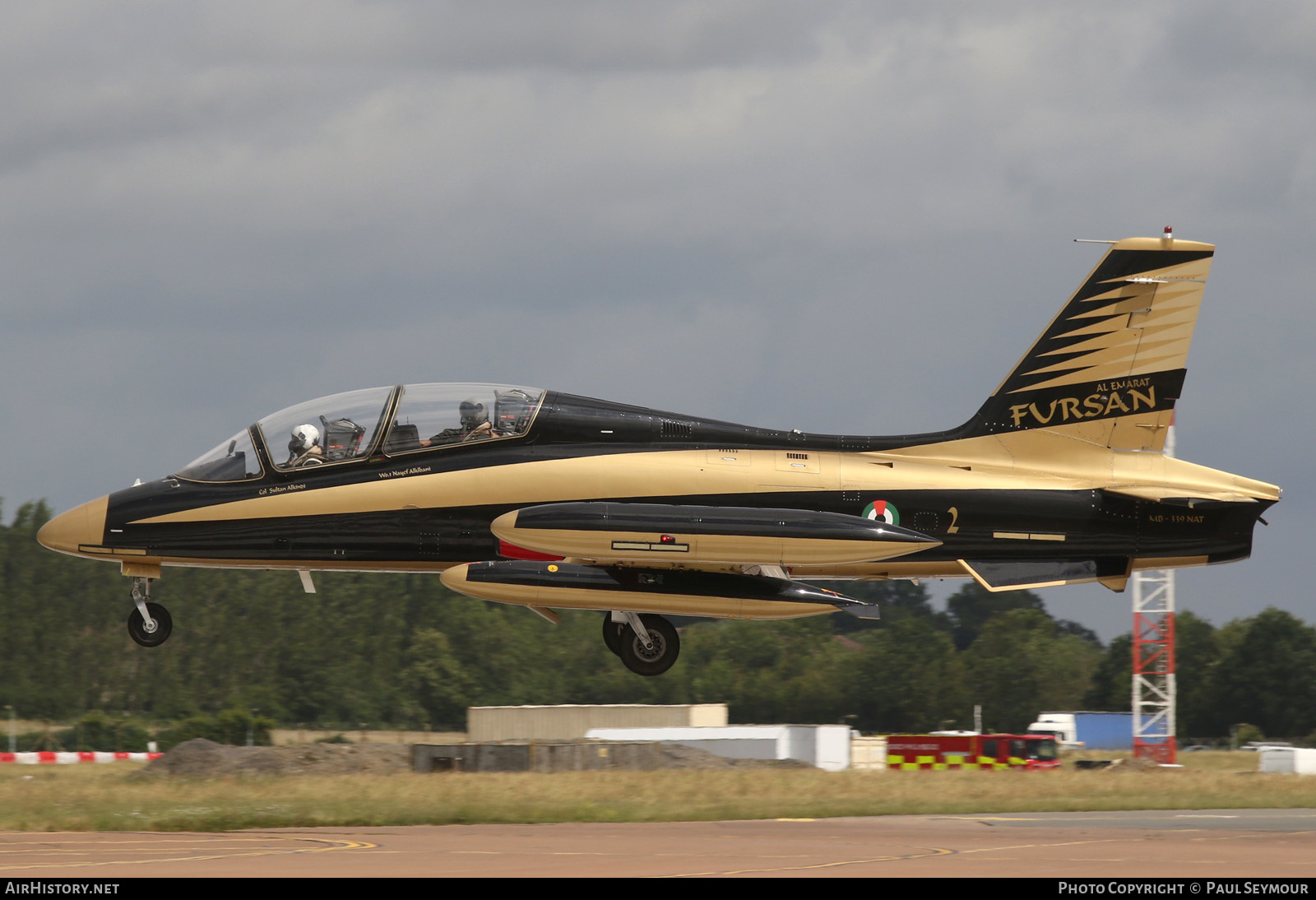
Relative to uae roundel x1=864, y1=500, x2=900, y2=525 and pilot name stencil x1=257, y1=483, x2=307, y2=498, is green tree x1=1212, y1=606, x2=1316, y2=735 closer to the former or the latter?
uae roundel x1=864, y1=500, x2=900, y2=525

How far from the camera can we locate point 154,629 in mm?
20938

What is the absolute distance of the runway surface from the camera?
15.3 meters

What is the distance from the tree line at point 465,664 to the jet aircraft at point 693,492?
194 feet

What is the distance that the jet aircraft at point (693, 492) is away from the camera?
19562mm

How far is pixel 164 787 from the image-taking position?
28.8m

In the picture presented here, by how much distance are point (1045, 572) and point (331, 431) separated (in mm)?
9756

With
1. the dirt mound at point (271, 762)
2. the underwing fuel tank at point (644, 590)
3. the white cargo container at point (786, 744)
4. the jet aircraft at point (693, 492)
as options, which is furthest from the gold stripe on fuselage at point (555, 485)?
the white cargo container at point (786, 744)

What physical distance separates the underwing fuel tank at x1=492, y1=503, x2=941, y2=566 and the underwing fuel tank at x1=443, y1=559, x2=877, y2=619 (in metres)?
0.44

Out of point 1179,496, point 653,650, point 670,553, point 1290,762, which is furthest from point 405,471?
point 1290,762

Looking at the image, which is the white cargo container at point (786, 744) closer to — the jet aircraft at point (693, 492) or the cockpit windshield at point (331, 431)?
the jet aircraft at point (693, 492)

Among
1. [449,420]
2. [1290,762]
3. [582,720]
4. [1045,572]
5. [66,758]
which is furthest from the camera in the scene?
[582,720]

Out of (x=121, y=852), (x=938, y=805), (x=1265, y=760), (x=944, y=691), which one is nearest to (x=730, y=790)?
Result: (x=938, y=805)

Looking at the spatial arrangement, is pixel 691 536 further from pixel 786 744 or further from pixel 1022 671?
pixel 1022 671

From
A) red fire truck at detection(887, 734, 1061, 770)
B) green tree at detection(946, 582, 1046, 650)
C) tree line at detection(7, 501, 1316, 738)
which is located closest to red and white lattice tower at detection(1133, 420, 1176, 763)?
red fire truck at detection(887, 734, 1061, 770)
